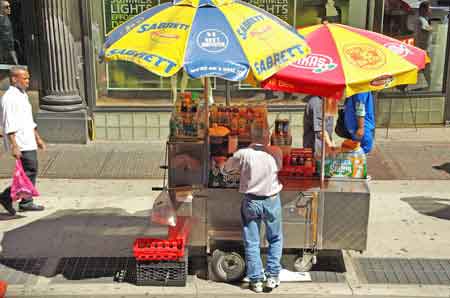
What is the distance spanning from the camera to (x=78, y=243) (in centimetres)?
652

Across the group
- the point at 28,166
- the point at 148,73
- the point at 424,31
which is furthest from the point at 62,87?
the point at 424,31

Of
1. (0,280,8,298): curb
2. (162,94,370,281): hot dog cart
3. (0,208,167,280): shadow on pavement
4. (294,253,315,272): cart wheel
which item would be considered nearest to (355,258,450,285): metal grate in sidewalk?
(162,94,370,281): hot dog cart

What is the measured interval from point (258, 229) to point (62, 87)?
600 centimetres

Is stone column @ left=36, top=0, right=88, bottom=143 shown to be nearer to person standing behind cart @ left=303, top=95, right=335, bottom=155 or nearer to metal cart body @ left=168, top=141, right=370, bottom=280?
person standing behind cart @ left=303, top=95, right=335, bottom=155

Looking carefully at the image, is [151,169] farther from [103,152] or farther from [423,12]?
[423,12]

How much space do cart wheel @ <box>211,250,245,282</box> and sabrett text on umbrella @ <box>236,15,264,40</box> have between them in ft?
6.99

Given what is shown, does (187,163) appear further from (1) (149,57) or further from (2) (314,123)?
(2) (314,123)

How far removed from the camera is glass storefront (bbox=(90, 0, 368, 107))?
406 inches

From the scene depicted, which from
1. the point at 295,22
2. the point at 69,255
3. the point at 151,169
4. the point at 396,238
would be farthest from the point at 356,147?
the point at 295,22

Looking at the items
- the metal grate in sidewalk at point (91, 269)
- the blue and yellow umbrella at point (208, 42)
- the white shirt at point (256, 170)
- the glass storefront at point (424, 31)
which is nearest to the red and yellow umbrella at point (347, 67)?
the blue and yellow umbrella at point (208, 42)

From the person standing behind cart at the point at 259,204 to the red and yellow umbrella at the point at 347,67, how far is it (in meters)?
0.67

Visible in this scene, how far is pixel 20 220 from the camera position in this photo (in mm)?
7121

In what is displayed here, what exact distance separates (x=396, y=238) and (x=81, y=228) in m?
3.78

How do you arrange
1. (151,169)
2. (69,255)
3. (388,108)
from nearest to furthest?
(69,255) < (151,169) < (388,108)
